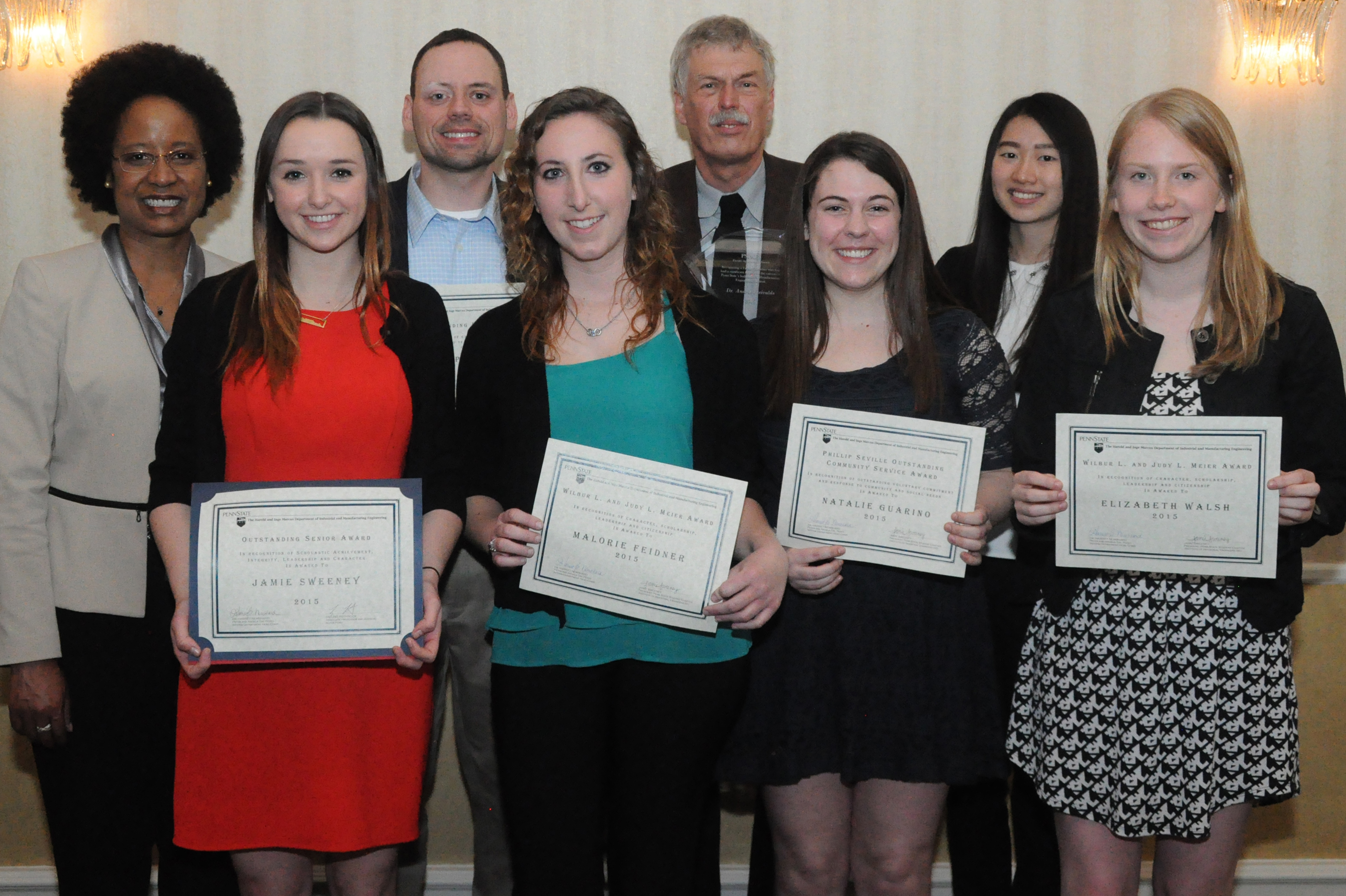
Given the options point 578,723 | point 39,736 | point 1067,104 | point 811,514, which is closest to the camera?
point 578,723

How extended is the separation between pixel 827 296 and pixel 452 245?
4.05 feet

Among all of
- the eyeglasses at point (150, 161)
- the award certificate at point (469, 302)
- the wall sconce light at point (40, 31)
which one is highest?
the wall sconce light at point (40, 31)

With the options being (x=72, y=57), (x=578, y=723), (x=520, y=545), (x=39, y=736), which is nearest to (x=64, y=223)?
(x=72, y=57)

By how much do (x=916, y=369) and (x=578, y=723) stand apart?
1053 mm

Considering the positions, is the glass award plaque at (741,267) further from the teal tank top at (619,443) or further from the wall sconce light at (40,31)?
the wall sconce light at (40,31)

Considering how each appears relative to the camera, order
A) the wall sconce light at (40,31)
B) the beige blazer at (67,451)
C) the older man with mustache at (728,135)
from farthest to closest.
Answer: the wall sconce light at (40,31), the older man with mustache at (728,135), the beige blazer at (67,451)

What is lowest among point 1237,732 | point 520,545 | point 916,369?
point 1237,732

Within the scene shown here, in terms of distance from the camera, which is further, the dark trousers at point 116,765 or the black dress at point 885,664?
the dark trousers at point 116,765

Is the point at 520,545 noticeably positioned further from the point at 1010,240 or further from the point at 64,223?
the point at 64,223

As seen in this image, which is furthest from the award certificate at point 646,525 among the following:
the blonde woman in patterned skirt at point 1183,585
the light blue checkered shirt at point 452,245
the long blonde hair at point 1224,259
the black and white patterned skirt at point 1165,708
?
the light blue checkered shirt at point 452,245

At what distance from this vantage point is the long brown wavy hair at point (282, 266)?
2.35m

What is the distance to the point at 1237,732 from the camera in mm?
2312

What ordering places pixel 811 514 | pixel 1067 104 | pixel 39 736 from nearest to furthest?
pixel 811 514 < pixel 39 736 < pixel 1067 104

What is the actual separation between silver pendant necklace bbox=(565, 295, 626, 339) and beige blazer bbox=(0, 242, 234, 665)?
116cm
